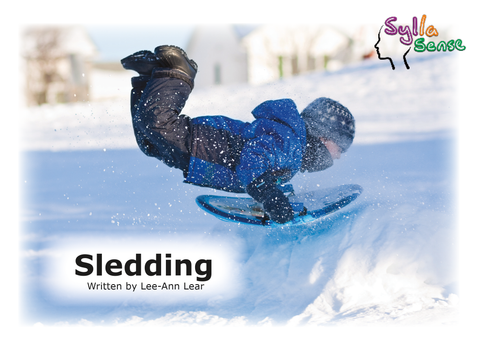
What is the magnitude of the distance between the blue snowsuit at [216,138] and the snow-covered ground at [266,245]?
442 mm

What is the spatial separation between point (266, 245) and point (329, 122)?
2.84 feet

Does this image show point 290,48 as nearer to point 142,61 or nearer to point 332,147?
point 332,147

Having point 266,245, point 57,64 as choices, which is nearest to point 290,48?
point 57,64

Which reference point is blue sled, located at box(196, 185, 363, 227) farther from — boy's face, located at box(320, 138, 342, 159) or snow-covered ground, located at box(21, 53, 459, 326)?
boy's face, located at box(320, 138, 342, 159)

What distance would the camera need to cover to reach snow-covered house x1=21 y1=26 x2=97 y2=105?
11.7 metres

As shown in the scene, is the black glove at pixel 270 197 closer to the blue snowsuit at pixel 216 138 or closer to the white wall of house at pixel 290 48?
the blue snowsuit at pixel 216 138

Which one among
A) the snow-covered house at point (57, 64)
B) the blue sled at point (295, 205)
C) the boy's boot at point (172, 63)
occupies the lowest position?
the blue sled at point (295, 205)

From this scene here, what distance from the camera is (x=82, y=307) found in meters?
2.45

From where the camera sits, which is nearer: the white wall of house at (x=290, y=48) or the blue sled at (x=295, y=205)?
the blue sled at (x=295, y=205)

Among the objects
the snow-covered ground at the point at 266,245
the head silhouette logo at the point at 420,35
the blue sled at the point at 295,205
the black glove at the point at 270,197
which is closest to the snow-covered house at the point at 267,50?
the snow-covered ground at the point at 266,245

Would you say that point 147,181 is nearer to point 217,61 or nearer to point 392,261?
point 392,261

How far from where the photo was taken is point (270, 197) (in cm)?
235

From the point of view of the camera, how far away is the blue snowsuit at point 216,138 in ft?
8.07

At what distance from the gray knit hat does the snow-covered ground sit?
459 millimetres
